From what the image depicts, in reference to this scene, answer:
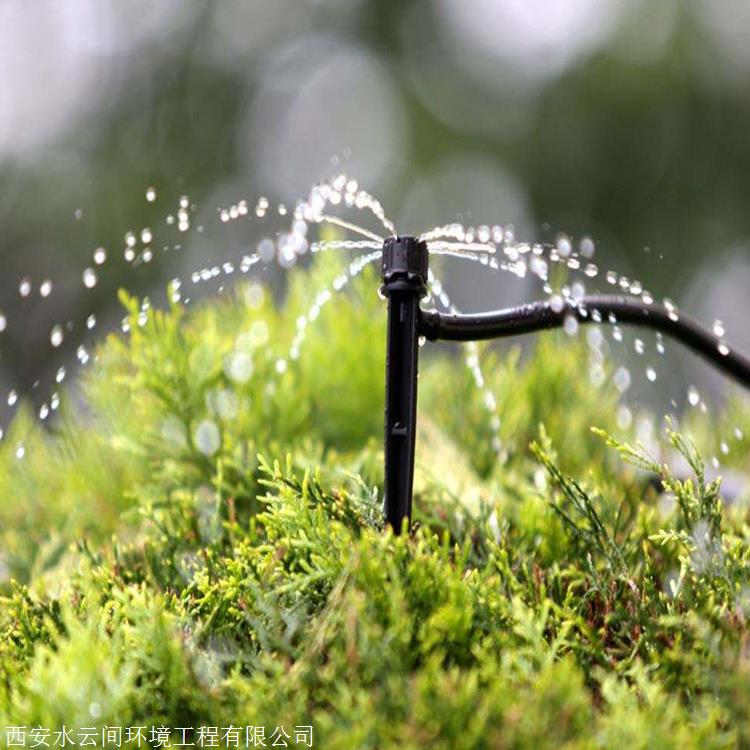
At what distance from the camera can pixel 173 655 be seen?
2.67ft

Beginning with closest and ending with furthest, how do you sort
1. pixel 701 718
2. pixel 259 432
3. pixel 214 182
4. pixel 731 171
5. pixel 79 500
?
pixel 701 718 → pixel 259 432 → pixel 79 500 → pixel 731 171 → pixel 214 182

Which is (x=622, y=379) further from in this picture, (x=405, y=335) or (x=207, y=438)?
(x=405, y=335)

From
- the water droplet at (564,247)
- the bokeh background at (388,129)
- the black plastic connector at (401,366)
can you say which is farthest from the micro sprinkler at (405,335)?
the bokeh background at (388,129)

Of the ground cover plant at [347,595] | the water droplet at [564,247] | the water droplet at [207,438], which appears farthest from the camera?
the water droplet at [207,438]

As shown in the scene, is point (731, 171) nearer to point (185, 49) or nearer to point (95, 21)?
point (185, 49)

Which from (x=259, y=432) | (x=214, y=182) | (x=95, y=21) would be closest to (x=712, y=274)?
(x=214, y=182)

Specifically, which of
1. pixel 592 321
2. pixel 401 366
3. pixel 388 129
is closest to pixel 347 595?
pixel 401 366

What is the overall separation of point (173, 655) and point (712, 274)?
960cm

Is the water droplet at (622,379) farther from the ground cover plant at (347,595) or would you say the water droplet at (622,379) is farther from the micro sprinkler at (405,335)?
the micro sprinkler at (405,335)

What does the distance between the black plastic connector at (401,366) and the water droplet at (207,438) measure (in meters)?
0.51

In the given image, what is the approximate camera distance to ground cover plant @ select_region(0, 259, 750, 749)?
726 mm

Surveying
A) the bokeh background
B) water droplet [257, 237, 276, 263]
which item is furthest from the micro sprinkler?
the bokeh background

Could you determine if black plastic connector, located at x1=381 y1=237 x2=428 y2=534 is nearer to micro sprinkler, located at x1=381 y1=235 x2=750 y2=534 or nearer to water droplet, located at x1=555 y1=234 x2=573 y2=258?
micro sprinkler, located at x1=381 y1=235 x2=750 y2=534

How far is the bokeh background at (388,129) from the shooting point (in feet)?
30.5
